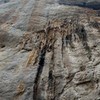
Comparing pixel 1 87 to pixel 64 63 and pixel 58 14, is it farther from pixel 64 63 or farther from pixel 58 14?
pixel 58 14

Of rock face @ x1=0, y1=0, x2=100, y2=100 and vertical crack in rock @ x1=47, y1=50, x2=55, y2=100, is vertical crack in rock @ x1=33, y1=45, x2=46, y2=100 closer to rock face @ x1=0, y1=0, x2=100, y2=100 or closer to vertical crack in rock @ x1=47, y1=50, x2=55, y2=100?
rock face @ x1=0, y1=0, x2=100, y2=100

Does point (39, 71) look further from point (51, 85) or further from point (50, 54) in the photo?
point (50, 54)

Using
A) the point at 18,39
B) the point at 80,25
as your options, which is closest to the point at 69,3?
the point at 80,25

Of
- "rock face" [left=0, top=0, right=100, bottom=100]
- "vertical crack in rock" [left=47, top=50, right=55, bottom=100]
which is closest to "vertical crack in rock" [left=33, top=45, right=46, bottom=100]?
"rock face" [left=0, top=0, right=100, bottom=100]

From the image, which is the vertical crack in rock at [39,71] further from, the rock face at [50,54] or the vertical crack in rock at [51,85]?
the vertical crack in rock at [51,85]


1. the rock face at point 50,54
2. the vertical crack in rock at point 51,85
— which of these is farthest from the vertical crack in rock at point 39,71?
the vertical crack in rock at point 51,85

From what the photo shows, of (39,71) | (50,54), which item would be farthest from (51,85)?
(50,54)

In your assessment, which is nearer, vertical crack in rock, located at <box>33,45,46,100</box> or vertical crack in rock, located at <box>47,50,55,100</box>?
vertical crack in rock, located at <box>47,50,55,100</box>

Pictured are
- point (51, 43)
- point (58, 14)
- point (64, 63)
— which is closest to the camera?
point (64, 63)
